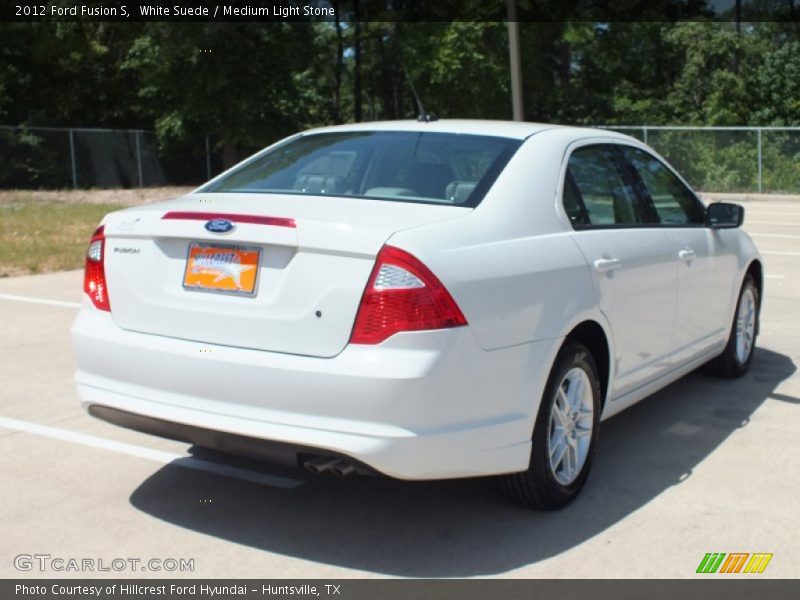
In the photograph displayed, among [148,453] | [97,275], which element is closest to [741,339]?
[148,453]

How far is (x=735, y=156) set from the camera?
1104 inches

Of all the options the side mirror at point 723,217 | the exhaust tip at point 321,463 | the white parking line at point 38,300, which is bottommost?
the white parking line at point 38,300

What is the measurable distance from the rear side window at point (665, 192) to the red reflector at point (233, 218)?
2.39m

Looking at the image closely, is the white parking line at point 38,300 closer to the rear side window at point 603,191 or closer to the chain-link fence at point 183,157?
the rear side window at point 603,191

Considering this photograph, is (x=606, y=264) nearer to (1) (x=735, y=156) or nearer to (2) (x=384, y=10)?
→ (1) (x=735, y=156)

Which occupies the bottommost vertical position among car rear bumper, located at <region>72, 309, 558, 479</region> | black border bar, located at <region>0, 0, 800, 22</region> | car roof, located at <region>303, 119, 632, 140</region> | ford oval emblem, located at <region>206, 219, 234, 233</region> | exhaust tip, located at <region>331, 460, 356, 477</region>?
exhaust tip, located at <region>331, 460, 356, 477</region>

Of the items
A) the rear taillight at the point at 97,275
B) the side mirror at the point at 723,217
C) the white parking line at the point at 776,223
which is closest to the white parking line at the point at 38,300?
the rear taillight at the point at 97,275

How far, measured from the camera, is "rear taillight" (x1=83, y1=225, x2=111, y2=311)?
4320 millimetres

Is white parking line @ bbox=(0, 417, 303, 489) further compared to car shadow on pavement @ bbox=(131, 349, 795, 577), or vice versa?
white parking line @ bbox=(0, 417, 303, 489)

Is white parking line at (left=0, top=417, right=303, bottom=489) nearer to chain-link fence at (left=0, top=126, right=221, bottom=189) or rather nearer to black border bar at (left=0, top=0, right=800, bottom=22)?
chain-link fence at (left=0, top=126, right=221, bottom=189)

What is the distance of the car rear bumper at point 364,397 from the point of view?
365 cm

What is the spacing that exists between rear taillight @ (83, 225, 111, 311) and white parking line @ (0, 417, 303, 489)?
104cm

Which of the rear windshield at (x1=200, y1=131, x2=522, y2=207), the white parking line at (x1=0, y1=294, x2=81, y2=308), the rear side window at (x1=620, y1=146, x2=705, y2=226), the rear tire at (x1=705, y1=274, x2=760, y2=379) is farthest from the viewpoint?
the white parking line at (x1=0, y1=294, x2=81, y2=308)

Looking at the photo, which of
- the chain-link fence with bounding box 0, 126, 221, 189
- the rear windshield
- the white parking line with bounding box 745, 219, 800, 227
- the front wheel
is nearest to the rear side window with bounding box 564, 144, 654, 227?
the rear windshield
